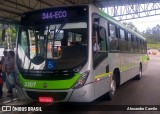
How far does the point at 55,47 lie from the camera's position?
7273mm

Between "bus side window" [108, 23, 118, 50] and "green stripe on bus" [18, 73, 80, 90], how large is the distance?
2786 millimetres

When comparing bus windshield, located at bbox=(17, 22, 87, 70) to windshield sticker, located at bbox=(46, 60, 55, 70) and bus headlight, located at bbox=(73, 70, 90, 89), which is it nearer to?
windshield sticker, located at bbox=(46, 60, 55, 70)

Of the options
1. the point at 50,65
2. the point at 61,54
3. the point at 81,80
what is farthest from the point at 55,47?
the point at 81,80

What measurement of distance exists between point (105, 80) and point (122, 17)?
70.1 ft

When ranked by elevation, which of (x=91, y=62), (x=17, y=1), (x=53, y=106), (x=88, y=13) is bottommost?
(x=53, y=106)

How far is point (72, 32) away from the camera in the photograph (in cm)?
741

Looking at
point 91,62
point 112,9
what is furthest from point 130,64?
point 112,9

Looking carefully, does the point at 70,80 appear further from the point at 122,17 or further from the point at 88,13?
the point at 122,17

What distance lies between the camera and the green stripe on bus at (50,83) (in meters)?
6.85

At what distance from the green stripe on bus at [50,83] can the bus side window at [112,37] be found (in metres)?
2.79

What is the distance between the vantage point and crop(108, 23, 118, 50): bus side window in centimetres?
920

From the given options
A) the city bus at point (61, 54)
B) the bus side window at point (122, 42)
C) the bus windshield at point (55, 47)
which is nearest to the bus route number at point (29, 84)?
the city bus at point (61, 54)

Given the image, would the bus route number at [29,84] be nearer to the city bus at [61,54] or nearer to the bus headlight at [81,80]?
the city bus at [61,54]

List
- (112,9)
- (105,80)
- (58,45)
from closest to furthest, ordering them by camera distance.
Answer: (58,45), (105,80), (112,9)
